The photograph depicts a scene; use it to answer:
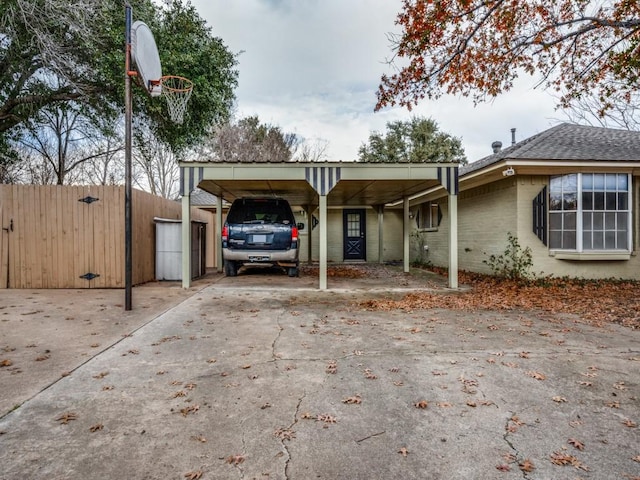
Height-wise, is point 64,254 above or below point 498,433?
above

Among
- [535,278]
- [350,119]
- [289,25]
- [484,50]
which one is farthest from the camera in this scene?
[350,119]

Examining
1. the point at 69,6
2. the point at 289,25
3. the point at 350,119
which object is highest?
the point at 350,119

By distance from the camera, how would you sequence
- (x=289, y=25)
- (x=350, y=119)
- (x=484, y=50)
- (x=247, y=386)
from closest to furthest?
(x=247, y=386), (x=484, y=50), (x=289, y=25), (x=350, y=119)

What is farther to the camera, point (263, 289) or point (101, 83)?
point (101, 83)

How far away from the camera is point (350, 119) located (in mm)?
26422

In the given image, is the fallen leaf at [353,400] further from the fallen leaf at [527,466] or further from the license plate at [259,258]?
the license plate at [259,258]

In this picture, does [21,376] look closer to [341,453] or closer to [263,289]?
[341,453]

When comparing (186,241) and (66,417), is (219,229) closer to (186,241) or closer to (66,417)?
(186,241)

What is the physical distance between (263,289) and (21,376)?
5087 millimetres

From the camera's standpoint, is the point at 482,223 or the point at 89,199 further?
the point at 482,223

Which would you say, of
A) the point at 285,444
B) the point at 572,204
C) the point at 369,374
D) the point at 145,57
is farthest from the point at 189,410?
the point at 572,204

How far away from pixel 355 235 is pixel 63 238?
11.3 metres

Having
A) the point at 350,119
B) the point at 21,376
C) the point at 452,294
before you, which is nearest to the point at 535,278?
the point at 452,294

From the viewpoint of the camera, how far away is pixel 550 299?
6.93 metres
